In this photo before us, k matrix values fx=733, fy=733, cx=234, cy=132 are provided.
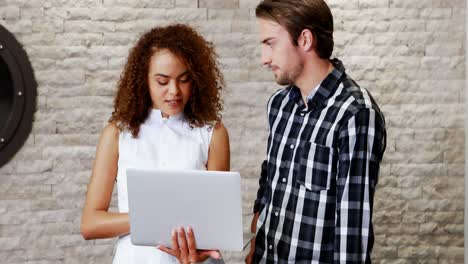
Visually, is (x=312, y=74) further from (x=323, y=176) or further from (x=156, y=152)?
(x=156, y=152)

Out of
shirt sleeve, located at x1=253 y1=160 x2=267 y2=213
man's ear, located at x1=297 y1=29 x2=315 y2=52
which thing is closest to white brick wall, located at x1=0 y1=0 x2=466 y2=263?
shirt sleeve, located at x1=253 y1=160 x2=267 y2=213

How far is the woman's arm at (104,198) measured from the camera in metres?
1.77

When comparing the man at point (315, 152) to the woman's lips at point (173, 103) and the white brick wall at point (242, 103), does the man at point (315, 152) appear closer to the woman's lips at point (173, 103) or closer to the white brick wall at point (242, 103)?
the woman's lips at point (173, 103)

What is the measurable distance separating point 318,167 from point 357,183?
120mm

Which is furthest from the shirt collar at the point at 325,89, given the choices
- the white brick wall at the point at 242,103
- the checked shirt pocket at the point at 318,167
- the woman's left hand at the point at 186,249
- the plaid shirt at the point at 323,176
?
the white brick wall at the point at 242,103

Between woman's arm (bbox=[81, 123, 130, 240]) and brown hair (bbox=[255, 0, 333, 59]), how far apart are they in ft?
1.63

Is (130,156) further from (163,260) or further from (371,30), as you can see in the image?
(371,30)

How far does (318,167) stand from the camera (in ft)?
5.56

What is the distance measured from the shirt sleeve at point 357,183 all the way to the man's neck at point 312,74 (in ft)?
0.58

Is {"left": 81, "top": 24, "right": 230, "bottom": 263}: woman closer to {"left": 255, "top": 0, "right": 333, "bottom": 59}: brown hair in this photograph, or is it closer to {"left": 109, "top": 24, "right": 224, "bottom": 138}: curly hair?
{"left": 109, "top": 24, "right": 224, "bottom": 138}: curly hair

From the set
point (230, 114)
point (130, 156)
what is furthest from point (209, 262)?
point (230, 114)

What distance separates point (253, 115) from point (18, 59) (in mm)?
998

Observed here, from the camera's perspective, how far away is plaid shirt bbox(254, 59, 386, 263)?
5.29 feet

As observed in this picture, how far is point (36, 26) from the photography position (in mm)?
2949
